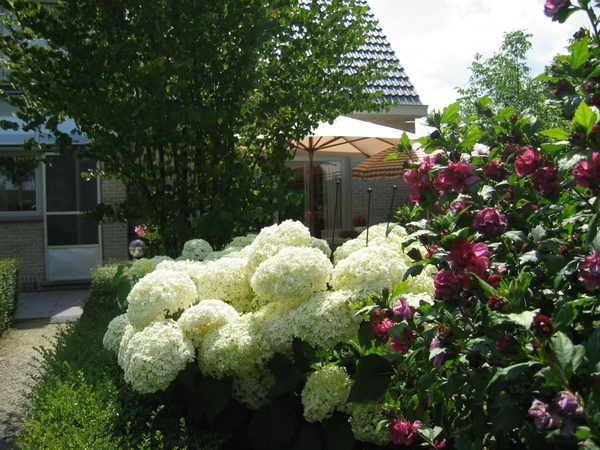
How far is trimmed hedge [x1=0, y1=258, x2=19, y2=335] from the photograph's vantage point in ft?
27.8

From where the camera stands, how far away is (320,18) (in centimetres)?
596

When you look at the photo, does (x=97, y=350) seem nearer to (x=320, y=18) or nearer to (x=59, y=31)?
(x=59, y=31)

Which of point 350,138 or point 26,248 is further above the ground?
point 350,138

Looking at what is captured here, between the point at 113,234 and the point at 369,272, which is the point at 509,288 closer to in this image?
the point at 369,272

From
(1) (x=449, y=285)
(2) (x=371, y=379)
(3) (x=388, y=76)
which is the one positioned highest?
(3) (x=388, y=76)

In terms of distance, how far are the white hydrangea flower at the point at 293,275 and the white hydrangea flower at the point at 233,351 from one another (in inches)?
7.9

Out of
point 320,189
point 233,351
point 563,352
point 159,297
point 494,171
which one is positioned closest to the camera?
point 563,352

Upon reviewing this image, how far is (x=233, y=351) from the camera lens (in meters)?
2.91

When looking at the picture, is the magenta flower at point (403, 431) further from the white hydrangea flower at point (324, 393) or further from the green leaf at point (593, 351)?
the green leaf at point (593, 351)

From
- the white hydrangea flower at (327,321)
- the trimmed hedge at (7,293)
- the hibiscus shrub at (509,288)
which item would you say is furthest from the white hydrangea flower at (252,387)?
the trimmed hedge at (7,293)

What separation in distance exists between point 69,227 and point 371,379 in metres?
11.7

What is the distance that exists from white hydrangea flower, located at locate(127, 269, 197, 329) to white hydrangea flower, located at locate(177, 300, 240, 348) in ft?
0.38

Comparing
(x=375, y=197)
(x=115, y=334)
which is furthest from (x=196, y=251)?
(x=375, y=197)

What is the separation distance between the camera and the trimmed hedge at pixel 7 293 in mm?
8484
